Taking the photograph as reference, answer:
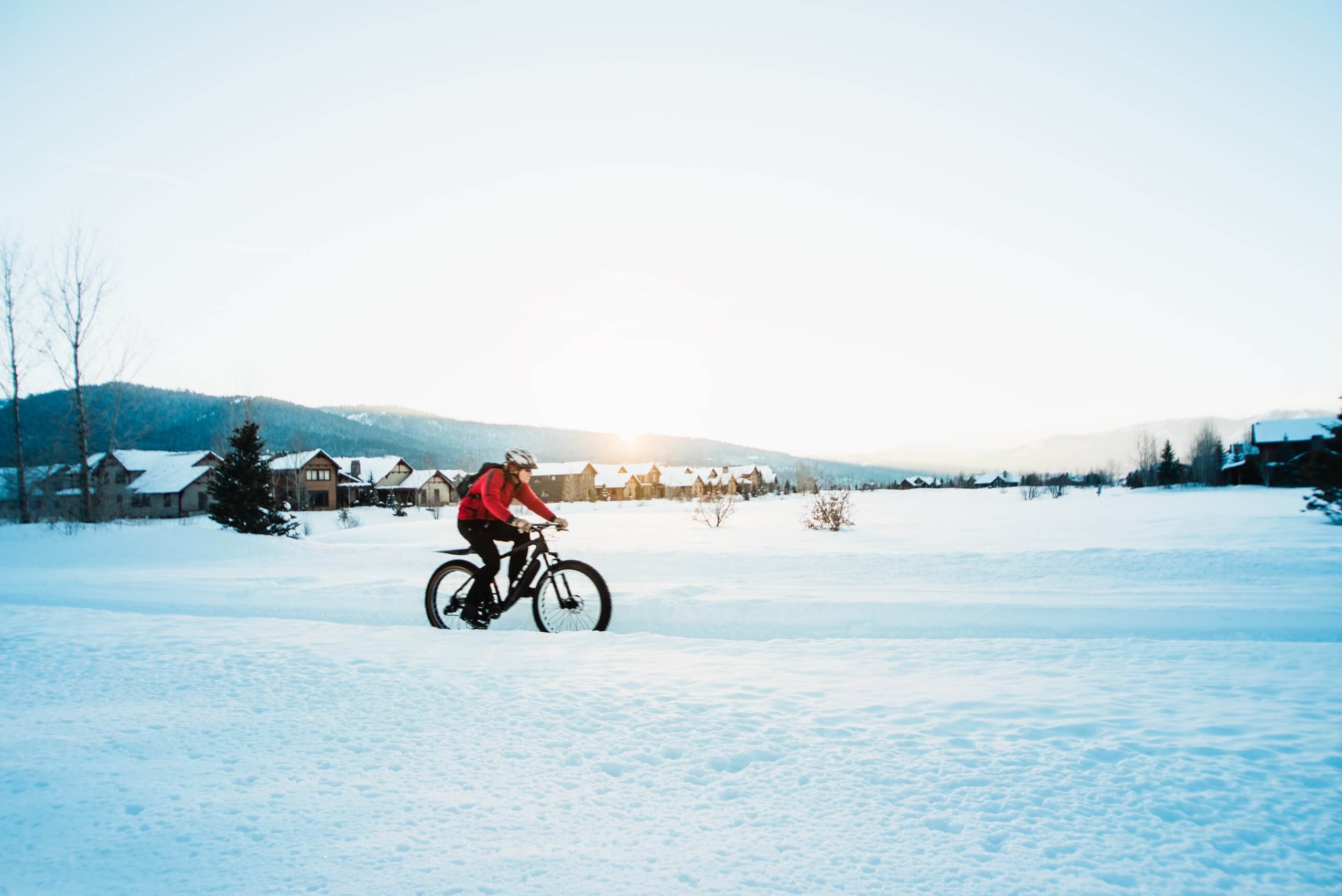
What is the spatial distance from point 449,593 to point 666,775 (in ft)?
17.0

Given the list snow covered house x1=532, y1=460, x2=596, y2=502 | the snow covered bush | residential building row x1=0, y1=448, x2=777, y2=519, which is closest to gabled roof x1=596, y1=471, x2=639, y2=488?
residential building row x1=0, y1=448, x2=777, y2=519

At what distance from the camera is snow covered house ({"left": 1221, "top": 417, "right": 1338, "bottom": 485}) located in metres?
51.5

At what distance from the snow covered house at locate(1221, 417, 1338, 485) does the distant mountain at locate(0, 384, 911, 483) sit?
30962 mm

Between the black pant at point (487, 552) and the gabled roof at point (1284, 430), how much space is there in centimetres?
6832

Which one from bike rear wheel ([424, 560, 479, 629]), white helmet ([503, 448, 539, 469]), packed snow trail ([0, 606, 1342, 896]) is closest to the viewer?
packed snow trail ([0, 606, 1342, 896])

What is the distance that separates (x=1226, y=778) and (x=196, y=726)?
5429mm

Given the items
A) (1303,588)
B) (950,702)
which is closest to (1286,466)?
(1303,588)

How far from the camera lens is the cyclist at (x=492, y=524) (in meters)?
7.46

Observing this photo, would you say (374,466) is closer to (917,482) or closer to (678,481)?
(678,481)

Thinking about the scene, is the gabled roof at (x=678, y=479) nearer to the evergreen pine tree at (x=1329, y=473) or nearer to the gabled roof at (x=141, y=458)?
the gabled roof at (x=141, y=458)

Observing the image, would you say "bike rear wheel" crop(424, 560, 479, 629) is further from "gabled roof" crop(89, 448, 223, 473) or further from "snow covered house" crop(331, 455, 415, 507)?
"snow covered house" crop(331, 455, 415, 507)

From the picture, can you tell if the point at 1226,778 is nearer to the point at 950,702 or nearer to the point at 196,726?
the point at 950,702

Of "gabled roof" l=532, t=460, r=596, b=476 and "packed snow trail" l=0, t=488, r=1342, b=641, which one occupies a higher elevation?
"gabled roof" l=532, t=460, r=596, b=476

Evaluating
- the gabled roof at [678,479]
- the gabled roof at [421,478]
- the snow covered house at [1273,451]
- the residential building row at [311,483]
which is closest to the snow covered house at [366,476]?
the residential building row at [311,483]
